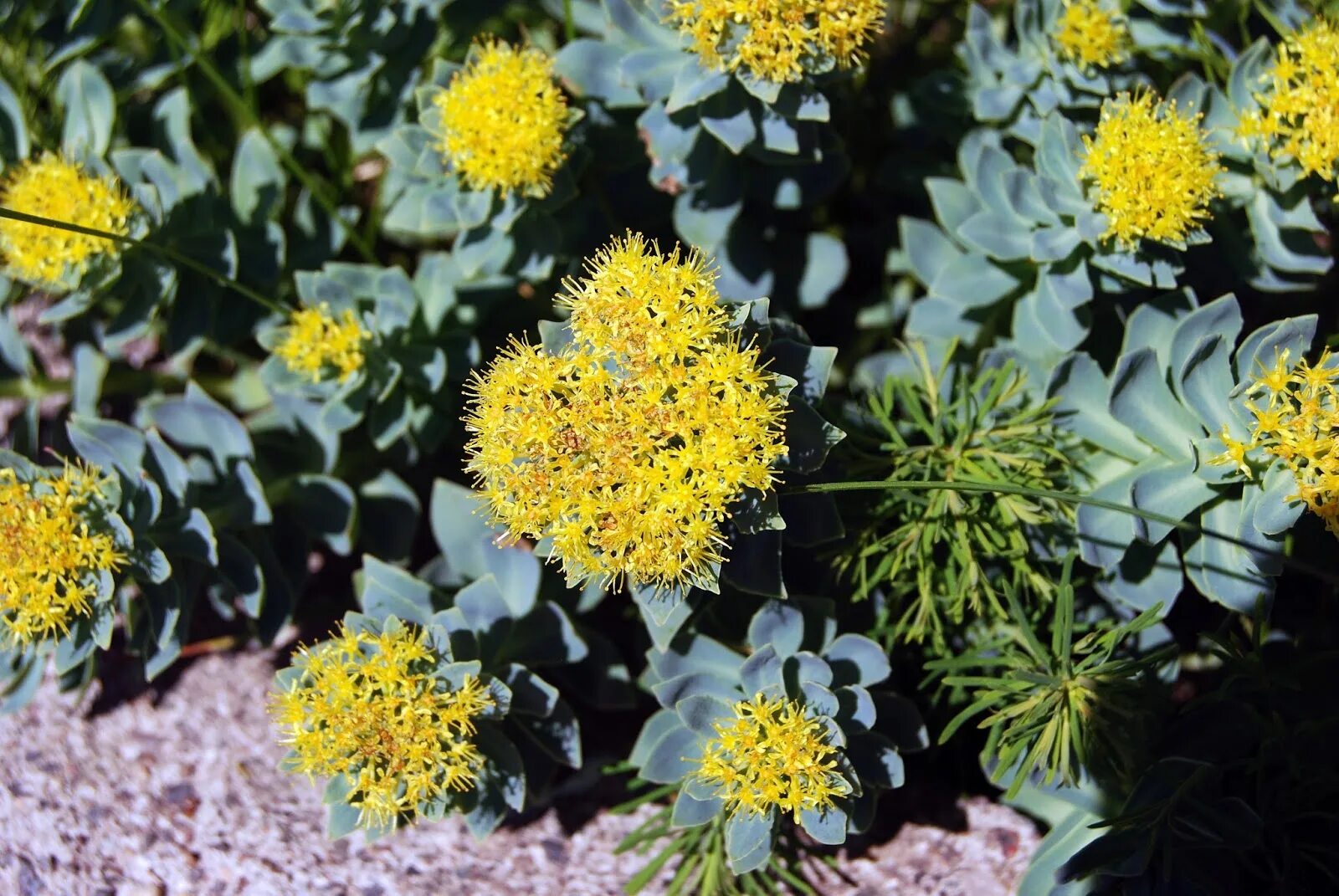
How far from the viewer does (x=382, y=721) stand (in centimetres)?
211

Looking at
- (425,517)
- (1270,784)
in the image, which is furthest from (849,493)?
(425,517)

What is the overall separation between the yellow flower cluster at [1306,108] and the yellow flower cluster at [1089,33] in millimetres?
376

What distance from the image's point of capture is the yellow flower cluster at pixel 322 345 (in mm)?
2590

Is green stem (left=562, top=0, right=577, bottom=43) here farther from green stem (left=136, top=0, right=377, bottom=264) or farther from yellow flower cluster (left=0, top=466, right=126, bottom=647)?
yellow flower cluster (left=0, top=466, right=126, bottom=647)

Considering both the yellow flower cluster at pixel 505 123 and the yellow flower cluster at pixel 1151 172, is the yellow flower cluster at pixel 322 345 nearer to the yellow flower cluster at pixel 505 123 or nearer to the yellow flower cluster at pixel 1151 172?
the yellow flower cluster at pixel 505 123

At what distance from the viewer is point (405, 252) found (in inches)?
142

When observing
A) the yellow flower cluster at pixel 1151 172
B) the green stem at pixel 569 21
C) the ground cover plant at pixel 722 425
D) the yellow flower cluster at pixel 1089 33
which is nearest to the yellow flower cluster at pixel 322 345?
the ground cover plant at pixel 722 425

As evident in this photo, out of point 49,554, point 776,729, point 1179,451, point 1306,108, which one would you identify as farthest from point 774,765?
point 1306,108

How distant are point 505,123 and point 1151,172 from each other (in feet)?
4.63

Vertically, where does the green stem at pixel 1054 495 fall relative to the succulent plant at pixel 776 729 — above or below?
above

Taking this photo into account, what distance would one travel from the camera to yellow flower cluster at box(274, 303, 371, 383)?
2.59m

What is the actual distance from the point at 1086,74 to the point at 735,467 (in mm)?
1638

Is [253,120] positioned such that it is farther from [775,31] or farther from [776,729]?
[776,729]

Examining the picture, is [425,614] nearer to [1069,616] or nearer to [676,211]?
[676,211]
